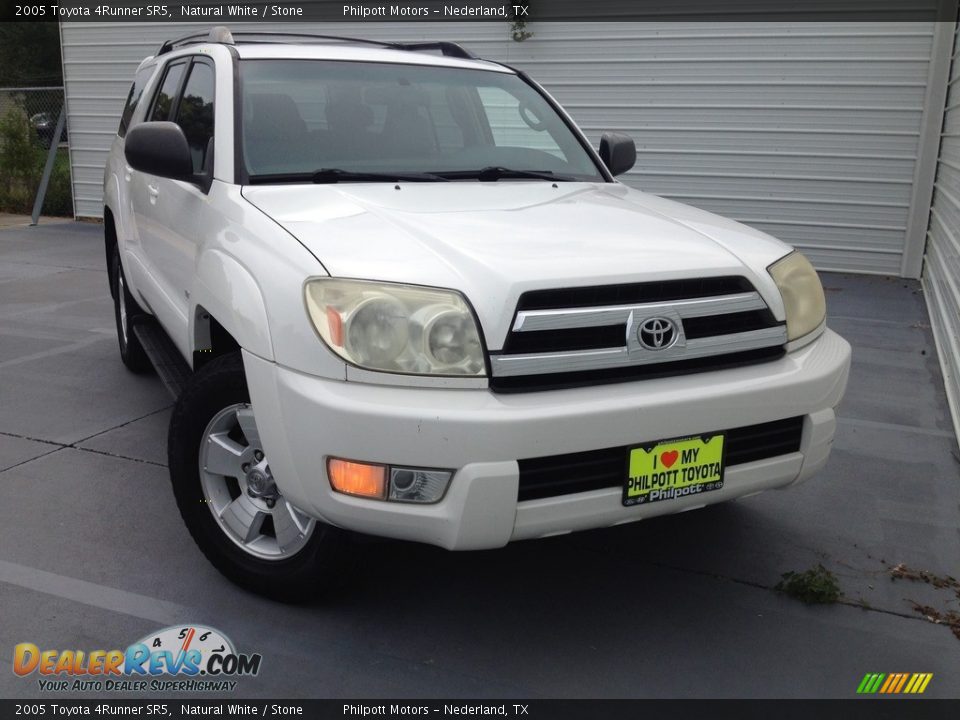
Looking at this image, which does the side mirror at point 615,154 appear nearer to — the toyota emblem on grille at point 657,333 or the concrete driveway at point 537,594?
the concrete driveway at point 537,594

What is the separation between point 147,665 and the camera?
264 cm

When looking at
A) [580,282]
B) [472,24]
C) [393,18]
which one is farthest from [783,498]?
[393,18]

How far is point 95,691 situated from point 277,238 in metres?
1.34

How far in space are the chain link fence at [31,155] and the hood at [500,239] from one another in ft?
38.9

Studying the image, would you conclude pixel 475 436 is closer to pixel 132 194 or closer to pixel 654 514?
pixel 654 514

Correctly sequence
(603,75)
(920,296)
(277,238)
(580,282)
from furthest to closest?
(603,75) → (920,296) → (277,238) → (580,282)

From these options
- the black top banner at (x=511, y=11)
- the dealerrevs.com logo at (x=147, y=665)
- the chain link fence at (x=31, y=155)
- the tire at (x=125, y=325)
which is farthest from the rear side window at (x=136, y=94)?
the chain link fence at (x=31, y=155)

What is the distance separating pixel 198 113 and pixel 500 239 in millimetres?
1747

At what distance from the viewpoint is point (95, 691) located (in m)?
2.52

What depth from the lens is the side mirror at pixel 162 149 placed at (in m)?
3.25

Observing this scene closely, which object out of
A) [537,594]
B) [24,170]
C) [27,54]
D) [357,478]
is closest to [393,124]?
[357,478]

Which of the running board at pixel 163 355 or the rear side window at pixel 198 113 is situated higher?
the rear side window at pixel 198 113

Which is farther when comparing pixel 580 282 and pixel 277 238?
pixel 277 238

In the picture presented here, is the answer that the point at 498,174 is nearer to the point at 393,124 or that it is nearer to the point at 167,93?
the point at 393,124
